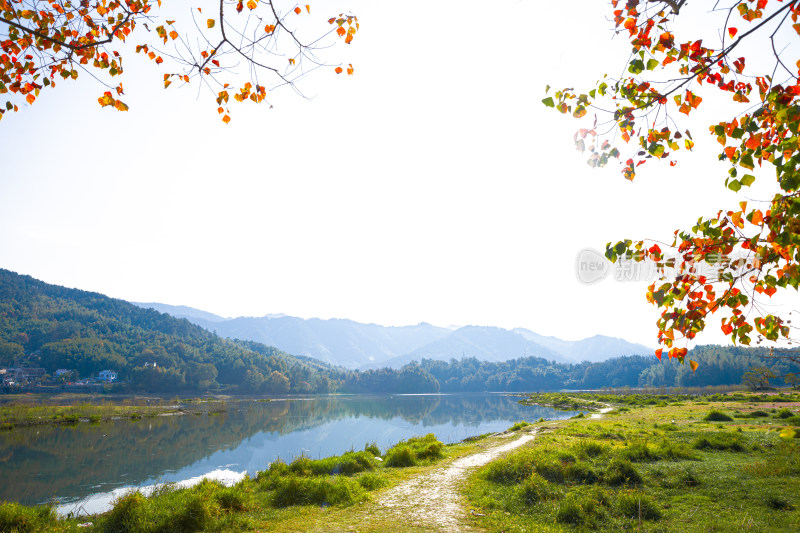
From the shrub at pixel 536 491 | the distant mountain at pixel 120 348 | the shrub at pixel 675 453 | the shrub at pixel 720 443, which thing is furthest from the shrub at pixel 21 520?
the distant mountain at pixel 120 348

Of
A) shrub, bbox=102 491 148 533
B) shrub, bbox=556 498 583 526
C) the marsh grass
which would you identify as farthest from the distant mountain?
shrub, bbox=556 498 583 526

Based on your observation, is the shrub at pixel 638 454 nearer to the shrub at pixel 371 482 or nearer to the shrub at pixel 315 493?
the shrub at pixel 371 482

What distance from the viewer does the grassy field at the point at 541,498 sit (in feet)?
28.8

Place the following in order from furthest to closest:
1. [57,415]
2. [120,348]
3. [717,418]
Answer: [120,348] → [57,415] → [717,418]

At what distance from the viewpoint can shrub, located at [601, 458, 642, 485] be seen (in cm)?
1160

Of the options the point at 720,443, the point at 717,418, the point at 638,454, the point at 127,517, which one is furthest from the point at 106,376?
the point at 720,443

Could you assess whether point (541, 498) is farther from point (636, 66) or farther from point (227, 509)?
point (636, 66)

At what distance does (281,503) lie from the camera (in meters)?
11.5

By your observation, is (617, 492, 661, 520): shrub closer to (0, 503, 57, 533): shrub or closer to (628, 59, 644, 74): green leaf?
(628, 59, 644, 74): green leaf

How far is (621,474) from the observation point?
11.8 meters

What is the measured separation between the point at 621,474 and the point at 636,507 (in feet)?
9.95

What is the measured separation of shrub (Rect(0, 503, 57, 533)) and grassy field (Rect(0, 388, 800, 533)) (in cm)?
3

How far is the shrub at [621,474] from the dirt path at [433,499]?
4.48 metres

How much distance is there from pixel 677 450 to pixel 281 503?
1399 cm
